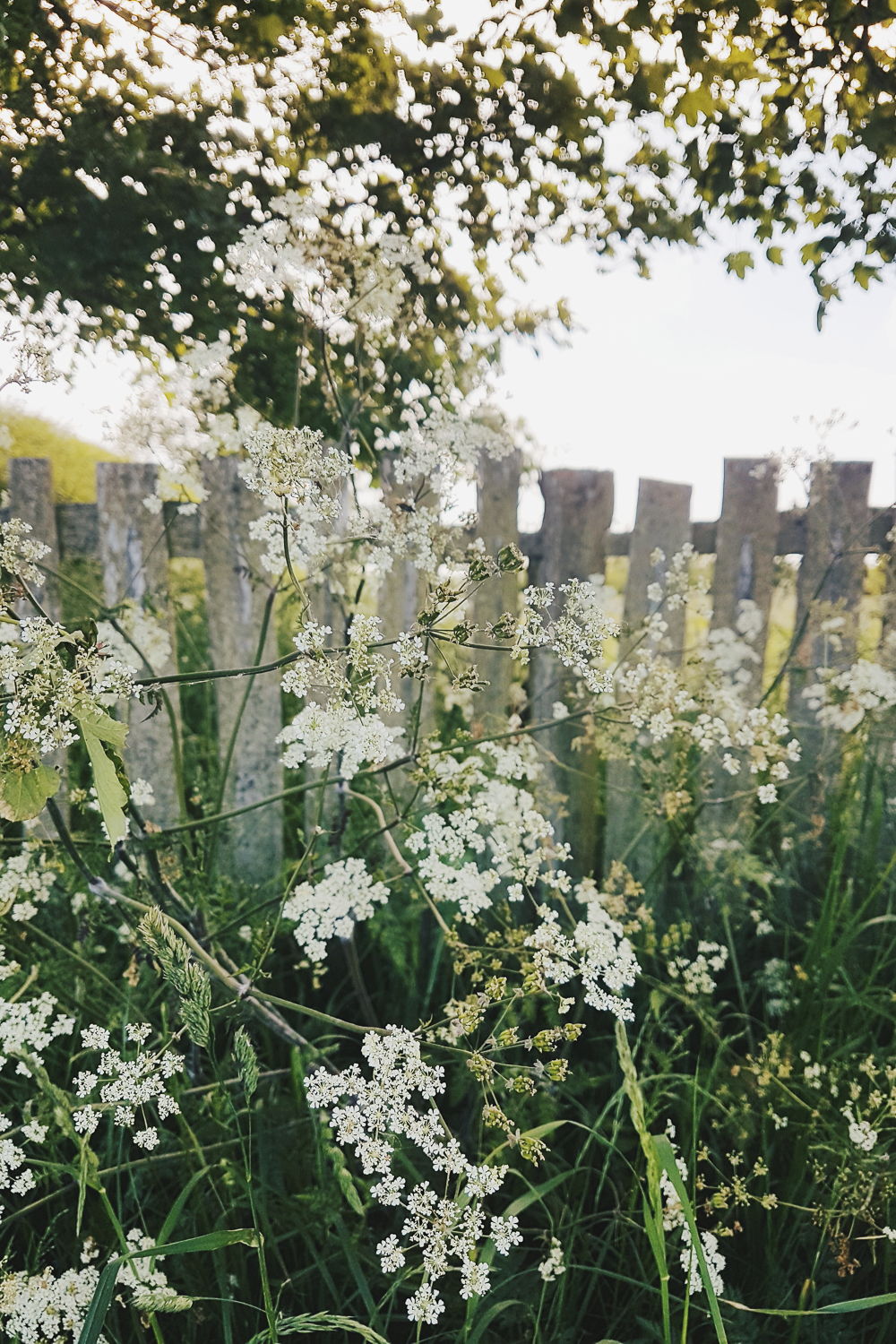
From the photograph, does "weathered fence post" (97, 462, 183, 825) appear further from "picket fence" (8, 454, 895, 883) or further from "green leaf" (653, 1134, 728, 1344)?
"green leaf" (653, 1134, 728, 1344)

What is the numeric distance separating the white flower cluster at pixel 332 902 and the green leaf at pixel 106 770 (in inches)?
19.0

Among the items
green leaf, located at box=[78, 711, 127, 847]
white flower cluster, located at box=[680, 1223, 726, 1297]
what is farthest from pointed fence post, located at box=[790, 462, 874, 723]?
green leaf, located at box=[78, 711, 127, 847]

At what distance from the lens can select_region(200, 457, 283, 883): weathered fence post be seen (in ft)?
8.41

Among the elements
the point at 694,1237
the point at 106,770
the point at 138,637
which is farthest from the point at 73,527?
the point at 694,1237

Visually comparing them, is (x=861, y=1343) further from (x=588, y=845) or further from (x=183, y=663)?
(x=183, y=663)

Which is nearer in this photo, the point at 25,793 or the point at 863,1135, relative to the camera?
the point at 25,793

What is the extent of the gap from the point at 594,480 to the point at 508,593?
52 centimetres

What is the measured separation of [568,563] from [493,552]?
1.02 feet

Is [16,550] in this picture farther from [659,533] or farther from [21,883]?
[659,533]

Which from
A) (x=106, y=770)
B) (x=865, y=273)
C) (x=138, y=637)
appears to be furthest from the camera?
(x=138, y=637)

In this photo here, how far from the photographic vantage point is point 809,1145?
67.6 inches

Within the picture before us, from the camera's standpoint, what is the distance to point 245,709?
2.53 meters

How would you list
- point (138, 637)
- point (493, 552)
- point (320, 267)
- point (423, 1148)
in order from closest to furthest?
point (423, 1148) → point (320, 267) → point (138, 637) → point (493, 552)

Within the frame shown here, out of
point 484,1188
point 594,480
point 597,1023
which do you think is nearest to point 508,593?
point 594,480
